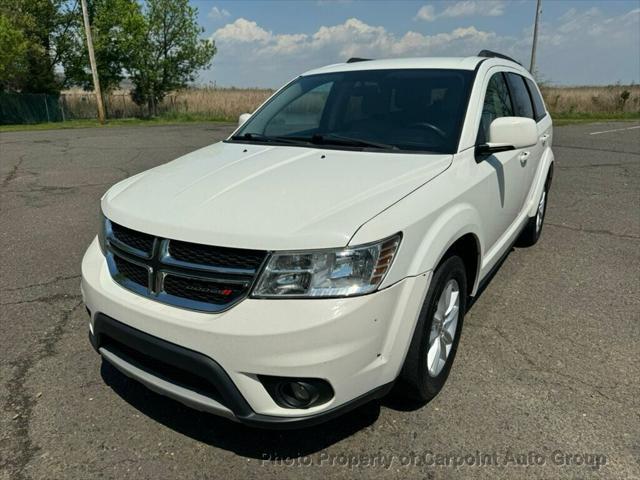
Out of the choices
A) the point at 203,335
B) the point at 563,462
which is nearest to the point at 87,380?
the point at 203,335

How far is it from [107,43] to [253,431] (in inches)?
1436

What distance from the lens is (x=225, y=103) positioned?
1134 inches

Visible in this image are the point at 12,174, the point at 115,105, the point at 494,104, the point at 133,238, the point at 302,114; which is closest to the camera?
the point at 133,238

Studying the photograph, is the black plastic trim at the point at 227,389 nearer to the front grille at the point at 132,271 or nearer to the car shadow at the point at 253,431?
the front grille at the point at 132,271

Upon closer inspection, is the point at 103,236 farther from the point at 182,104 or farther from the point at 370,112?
the point at 182,104

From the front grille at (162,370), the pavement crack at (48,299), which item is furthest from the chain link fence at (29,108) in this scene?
the front grille at (162,370)

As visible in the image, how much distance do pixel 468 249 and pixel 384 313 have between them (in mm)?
1037

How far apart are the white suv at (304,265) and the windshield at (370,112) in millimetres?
21

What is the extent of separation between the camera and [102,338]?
2355 mm

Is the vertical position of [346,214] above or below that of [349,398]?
above

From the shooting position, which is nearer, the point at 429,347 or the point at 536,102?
the point at 429,347

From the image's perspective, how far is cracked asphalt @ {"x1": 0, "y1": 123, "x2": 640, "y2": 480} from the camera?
219 centimetres

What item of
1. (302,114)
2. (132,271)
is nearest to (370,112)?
(302,114)

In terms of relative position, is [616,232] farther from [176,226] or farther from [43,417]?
[43,417]
